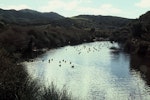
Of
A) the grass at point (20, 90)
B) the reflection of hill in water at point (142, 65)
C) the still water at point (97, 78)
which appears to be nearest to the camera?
the grass at point (20, 90)

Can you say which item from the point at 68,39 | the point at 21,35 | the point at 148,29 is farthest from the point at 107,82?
the point at 68,39

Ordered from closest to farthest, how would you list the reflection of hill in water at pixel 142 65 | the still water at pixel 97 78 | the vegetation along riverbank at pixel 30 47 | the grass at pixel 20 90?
the grass at pixel 20 90 < the vegetation along riverbank at pixel 30 47 < the still water at pixel 97 78 < the reflection of hill in water at pixel 142 65

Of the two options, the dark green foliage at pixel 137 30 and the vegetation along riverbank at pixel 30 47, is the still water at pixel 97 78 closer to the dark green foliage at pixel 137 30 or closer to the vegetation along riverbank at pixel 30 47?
the vegetation along riverbank at pixel 30 47

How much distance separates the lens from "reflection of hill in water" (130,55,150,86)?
206ft

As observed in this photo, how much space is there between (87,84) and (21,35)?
179ft

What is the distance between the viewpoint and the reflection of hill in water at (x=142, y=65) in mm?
62656

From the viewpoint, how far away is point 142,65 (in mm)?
78125

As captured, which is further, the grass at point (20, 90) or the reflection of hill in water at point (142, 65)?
the reflection of hill in water at point (142, 65)

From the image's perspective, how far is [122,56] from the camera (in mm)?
95375

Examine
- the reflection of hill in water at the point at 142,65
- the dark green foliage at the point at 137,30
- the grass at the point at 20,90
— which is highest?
the grass at the point at 20,90

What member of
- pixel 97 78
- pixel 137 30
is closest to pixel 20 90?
pixel 97 78

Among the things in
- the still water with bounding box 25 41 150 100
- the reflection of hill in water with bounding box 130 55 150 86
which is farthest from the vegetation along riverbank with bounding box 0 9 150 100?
the reflection of hill in water with bounding box 130 55 150 86

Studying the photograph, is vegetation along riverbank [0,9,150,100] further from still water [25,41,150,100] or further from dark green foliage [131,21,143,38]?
still water [25,41,150,100]

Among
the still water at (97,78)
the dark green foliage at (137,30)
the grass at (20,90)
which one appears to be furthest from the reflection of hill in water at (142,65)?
the dark green foliage at (137,30)
